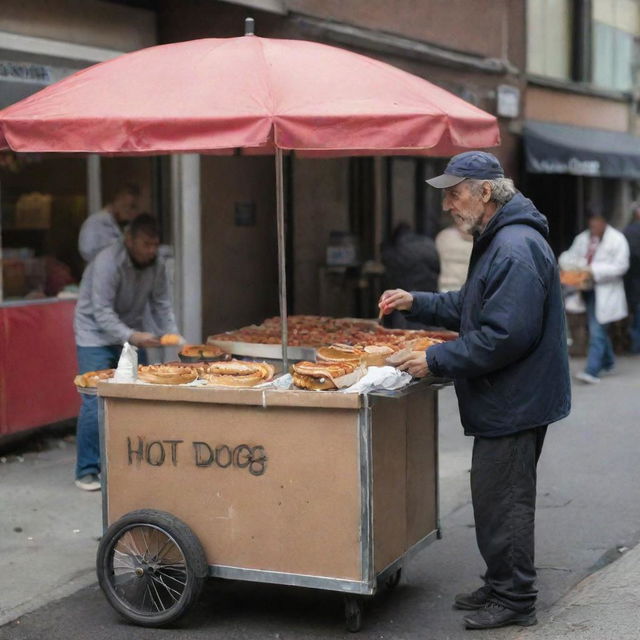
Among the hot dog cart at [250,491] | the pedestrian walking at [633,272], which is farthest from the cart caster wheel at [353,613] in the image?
the pedestrian walking at [633,272]

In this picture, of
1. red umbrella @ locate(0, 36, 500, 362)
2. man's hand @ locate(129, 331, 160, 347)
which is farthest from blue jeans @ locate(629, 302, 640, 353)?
red umbrella @ locate(0, 36, 500, 362)

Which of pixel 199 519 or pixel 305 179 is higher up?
pixel 305 179

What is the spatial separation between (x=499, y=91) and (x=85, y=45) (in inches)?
266

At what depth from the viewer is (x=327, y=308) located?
495 inches

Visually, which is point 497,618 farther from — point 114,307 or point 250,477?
point 114,307

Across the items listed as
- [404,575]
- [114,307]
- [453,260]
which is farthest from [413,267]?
[404,575]

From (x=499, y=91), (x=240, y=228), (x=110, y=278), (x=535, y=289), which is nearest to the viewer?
(x=535, y=289)

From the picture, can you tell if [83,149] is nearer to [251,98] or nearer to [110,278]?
[251,98]

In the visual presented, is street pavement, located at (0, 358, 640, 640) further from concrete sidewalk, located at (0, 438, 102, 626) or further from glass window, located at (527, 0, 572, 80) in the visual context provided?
glass window, located at (527, 0, 572, 80)

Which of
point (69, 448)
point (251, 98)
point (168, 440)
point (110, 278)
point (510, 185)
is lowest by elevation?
point (69, 448)

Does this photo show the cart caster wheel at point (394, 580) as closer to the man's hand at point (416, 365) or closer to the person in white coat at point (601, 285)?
the man's hand at point (416, 365)

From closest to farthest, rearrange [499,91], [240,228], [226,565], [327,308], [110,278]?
[226,565]
[110,278]
[240,228]
[327,308]
[499,91]

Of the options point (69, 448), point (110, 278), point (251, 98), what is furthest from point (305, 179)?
point (251, 98)

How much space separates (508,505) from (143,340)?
271cm
